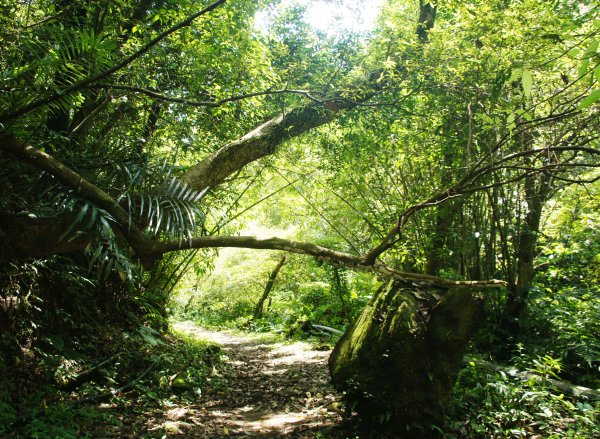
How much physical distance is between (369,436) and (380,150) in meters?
4.29

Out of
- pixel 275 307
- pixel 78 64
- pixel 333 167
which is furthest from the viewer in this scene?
pixel 275 307

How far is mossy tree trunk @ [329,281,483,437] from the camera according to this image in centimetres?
372

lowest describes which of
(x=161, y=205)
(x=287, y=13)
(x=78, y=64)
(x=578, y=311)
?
(x=578, y=311)

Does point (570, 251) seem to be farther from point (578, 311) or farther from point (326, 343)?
point (326, 343)

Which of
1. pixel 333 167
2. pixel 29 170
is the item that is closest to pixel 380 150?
pixel 333 167

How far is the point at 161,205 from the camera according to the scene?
13.2ft

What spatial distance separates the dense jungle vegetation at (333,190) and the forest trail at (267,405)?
0.18m

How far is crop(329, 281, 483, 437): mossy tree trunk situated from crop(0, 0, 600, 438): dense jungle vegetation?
0.7 inches

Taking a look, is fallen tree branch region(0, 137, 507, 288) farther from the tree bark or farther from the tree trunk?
the tree trunk

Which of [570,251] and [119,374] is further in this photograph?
[570,251]

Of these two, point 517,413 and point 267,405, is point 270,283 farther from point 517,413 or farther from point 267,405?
point 517,413

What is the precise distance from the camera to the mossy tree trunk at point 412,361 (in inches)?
147

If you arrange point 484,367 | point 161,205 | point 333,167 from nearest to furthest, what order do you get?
point 161,205 < point 484,367 < point 333,167

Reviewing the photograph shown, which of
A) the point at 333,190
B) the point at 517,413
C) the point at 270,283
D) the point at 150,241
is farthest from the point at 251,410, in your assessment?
the point at 270,283
